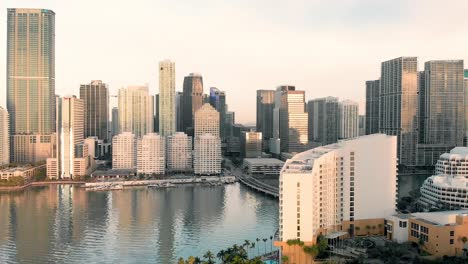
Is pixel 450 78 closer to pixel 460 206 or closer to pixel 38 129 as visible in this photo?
pixel 460 206

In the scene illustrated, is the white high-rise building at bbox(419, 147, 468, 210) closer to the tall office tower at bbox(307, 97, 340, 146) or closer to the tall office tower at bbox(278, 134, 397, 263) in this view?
the tall office tower at bbox(278, 134, 397, 263)

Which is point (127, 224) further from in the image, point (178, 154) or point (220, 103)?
point (220, 103)

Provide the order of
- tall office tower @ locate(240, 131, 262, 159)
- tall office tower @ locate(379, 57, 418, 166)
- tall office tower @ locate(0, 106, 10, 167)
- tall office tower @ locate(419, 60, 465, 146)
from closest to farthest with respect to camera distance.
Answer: tall office tower @ locate(0, 106, 10, 167)
tall office tower @ locate(379, 57, 418, 166)
tall office tower @ locate(419, 60, 465, 146)
tall office tower @ locate(240, 131, 262, 159)

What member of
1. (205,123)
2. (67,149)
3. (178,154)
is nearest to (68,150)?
(67,149)

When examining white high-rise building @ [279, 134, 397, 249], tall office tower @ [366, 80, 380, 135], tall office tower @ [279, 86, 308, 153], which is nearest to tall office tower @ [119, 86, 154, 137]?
tall office tower @ [279, 86, 308, 153]

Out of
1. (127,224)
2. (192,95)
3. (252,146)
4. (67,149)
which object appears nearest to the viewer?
(127,224)

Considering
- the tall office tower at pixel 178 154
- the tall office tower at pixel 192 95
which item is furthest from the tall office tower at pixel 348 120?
the tall office tower at pixel 178 154
